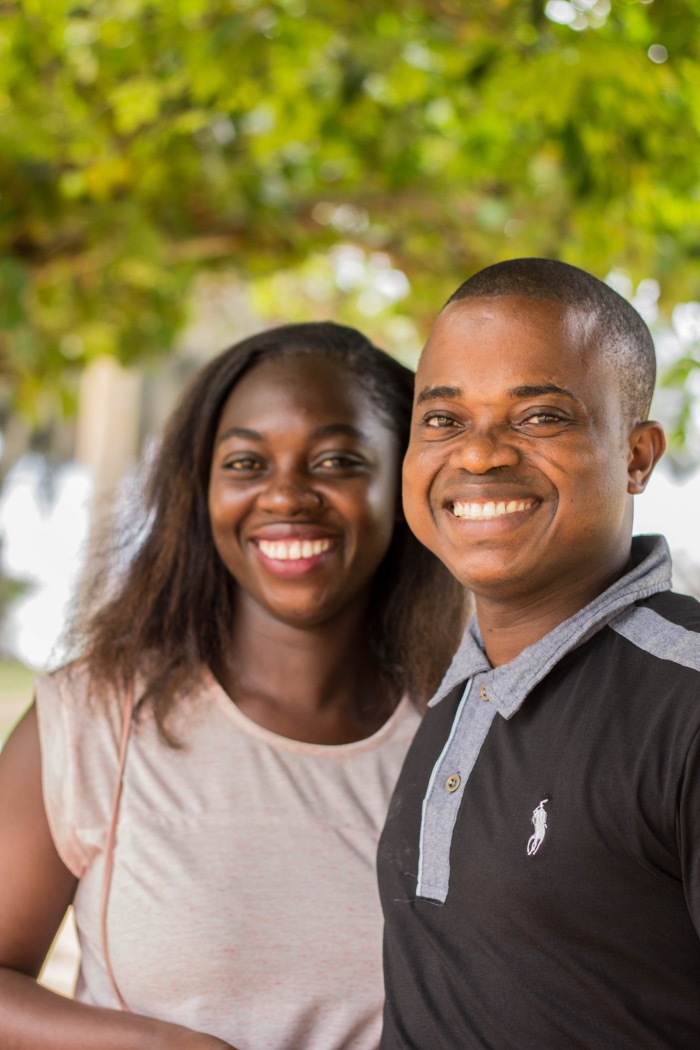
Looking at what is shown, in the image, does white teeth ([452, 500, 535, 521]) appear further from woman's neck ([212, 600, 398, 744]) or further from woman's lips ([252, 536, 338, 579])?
woman's neck ([212, 600, 398, 744])

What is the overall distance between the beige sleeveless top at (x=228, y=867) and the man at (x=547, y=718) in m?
0.36

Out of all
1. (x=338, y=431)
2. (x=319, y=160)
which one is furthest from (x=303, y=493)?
(x=319, y=160)

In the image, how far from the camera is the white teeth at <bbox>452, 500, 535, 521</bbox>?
5.02 feet

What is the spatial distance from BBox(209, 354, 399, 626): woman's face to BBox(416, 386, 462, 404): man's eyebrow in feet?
1.86

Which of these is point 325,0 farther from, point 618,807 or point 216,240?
point 618,807

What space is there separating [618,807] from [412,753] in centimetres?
51

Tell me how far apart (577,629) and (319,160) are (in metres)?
3.88

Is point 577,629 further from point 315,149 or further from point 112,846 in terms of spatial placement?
point 315,149


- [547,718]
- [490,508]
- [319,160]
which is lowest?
[547,718]

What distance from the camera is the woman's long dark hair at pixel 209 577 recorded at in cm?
238

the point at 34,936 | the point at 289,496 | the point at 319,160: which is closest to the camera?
the point at 34,936

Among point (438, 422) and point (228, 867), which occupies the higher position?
point (438, 422)

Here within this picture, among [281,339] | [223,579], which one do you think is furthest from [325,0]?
[223,579]

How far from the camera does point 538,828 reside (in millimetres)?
1433
